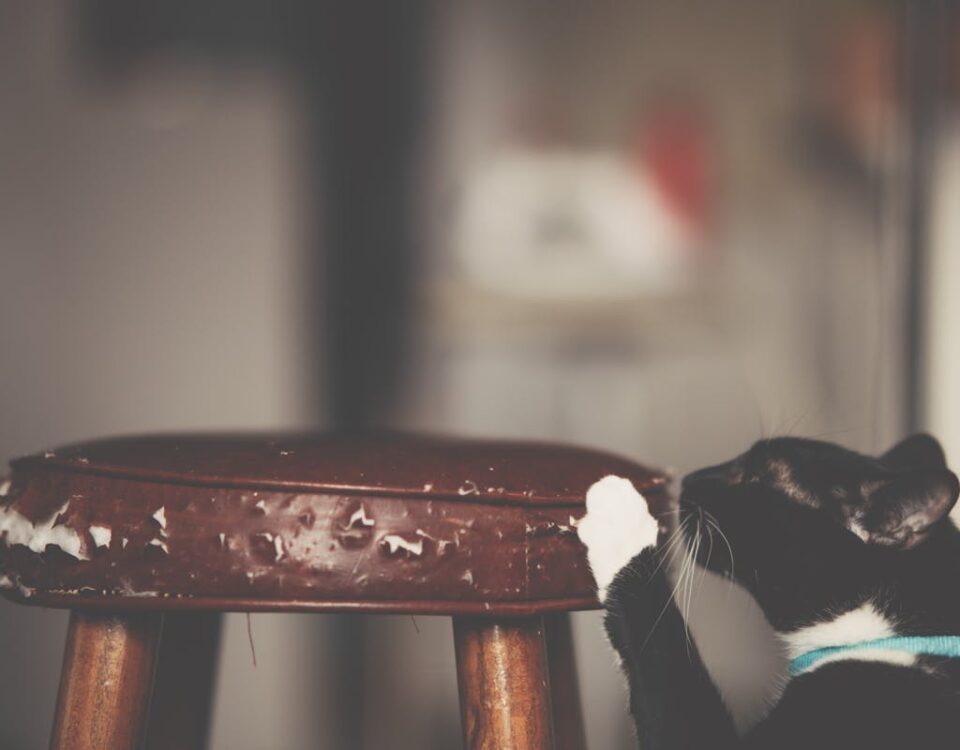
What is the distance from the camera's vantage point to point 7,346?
1457 mm

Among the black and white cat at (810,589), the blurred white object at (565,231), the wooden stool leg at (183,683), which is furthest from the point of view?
the blurred white object at (565,231)

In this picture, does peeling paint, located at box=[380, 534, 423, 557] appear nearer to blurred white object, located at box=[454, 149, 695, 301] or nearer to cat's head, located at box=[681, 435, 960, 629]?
cat's head, located at box=[681, 435, 960, 629]

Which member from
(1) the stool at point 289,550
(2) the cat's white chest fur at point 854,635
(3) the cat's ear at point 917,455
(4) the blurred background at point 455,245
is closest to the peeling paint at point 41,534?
(1) the stool at point 289,550

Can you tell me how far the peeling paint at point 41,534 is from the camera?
0.58 m

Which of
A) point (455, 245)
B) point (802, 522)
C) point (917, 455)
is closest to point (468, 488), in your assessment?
point (802, 522)

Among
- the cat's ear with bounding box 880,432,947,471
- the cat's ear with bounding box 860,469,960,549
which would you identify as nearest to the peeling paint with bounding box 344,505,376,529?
the cat's ear with bounding box 860,469,960,549

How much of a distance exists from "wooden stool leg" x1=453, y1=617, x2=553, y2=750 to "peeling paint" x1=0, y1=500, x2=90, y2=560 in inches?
10.4

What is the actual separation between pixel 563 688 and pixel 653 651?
0.17m

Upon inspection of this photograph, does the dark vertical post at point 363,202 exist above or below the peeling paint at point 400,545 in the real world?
above

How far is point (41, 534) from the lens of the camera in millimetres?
589

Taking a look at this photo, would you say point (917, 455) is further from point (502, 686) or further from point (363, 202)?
point (363, 202)

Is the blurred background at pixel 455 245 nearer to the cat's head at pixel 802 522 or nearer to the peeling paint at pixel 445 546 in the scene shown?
the cat's head at pixel 802 522

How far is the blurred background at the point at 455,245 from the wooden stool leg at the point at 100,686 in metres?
0.85

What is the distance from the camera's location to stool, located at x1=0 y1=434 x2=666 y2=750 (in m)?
0.57
